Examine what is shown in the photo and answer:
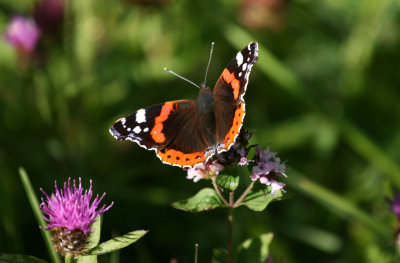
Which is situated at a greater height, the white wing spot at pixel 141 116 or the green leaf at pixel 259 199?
the white wing spot at pixel 141 116

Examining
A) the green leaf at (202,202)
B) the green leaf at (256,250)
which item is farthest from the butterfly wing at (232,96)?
the green leaf at (256,250)

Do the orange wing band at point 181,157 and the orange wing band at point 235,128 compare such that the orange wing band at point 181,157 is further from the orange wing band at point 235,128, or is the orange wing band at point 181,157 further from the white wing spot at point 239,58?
the white wing spot at point 239,58

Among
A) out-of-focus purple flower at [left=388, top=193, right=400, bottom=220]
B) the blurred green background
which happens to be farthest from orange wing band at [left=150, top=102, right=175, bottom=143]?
out-of-focus purple flower at [left=388, top=193, right=400, bottom=220]

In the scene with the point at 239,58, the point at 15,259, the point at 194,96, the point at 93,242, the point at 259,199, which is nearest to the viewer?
the point at 15,259

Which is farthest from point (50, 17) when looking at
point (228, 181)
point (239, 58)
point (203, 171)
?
point (228, 181)

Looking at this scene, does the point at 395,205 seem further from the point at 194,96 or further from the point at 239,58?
the point at 194,96

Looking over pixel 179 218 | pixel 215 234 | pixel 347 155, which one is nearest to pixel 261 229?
pixel 215 234

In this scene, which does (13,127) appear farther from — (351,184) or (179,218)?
(351,184)
